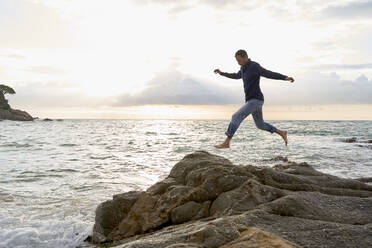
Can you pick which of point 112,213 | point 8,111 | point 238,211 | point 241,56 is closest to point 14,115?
point 8,111

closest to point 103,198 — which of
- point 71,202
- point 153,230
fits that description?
point 71,202

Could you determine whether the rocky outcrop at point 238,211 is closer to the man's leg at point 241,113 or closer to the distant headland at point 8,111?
the man's leg at point 241,113

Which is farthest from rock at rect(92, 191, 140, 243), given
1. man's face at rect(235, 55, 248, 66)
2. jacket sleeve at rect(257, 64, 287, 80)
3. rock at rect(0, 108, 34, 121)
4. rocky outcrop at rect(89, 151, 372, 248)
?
rock at rect(0, 108, 34, 121)

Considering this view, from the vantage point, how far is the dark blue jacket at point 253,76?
7898mm

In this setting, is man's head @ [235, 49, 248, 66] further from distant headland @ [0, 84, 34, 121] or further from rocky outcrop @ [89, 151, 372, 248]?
distant headland @ [0, 84, 34, 121]

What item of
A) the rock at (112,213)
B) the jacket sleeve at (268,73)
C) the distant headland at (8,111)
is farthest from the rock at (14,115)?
the jacket sleeve at (268,73)

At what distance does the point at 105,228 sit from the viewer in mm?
7555

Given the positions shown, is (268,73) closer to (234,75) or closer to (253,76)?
(253,76)

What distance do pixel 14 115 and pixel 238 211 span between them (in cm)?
→ 10762

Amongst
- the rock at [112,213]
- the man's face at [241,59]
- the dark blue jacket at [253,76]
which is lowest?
the rock at [112,213]

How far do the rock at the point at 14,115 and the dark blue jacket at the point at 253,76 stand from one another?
10041cm

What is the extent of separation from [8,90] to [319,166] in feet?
334

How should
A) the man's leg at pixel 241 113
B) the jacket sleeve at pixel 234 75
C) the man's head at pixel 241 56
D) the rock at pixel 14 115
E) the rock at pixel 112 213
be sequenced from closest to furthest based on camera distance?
1. the rock at pixel 112 213
2. the man's head at pixel 241 56
3. the man's leg at pixel 241 113
4. the jacket sleeve at pixel 234 75
5. the rock at pixel 14 115

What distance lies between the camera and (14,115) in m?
97.9
